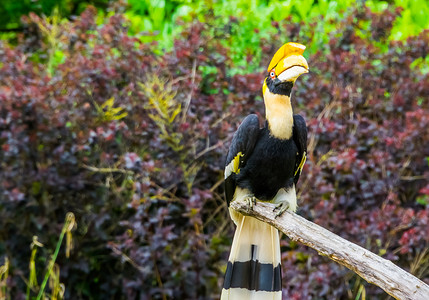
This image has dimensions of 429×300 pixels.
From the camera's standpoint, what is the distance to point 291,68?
85.3 inches

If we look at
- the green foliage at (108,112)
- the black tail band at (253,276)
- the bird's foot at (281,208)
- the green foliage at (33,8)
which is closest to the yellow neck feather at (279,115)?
the bird's foot at (281,208)

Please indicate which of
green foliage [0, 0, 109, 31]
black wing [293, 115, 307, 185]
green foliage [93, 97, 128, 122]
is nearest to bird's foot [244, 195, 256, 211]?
black wing [293, 115, 307, 185]

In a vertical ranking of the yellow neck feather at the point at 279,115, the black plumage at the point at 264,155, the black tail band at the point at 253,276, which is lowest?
the black tail band at the point at 253,276

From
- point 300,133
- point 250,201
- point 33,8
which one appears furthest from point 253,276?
point 33,8

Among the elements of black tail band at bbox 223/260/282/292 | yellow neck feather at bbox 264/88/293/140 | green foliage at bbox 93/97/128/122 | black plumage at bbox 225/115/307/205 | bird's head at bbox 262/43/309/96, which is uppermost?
bird's head at bbox 262/43/309/96

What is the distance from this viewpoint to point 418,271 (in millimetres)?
3336

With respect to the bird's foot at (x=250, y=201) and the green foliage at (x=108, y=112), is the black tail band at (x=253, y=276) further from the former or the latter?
the green foliage at (x=108, y=112)

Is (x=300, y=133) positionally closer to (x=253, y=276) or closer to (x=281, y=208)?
(x=281, y=208)

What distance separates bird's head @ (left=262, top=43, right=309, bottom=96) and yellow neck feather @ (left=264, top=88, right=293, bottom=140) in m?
0.03

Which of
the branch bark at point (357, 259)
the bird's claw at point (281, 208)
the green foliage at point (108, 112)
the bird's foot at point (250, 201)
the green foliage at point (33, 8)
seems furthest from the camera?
the green foliage at point (33, 8)

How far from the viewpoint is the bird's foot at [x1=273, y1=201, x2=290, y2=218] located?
7.50ft

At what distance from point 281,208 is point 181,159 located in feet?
4.06

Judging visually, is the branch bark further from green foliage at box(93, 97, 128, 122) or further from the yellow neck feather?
green foliage at box(93, 97, 128, 122)

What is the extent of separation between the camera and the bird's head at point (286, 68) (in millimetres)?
2139
